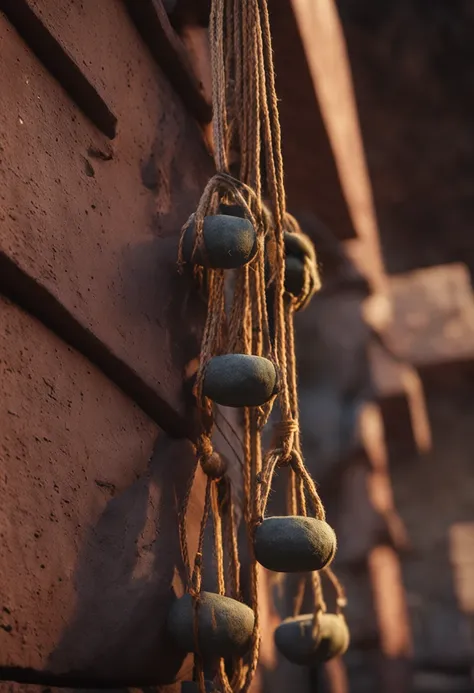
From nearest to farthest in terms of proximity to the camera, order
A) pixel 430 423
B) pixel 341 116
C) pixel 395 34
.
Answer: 1. pixel 341 116
2. pixel 395 34
3. pixel 430 423

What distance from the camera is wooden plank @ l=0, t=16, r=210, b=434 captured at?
0.57 meters

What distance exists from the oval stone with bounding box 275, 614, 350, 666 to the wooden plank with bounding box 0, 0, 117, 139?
52 centimetres

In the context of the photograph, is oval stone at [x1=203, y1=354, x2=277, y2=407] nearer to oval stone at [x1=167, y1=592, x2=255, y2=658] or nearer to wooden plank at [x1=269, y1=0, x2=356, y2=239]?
oval stone at [x1=167, y1=592, x2=255, y2=658]

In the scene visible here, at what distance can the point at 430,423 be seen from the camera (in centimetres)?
376

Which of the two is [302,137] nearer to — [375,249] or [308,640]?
[308,640]

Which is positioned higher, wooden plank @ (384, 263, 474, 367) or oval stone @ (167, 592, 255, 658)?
wooden plank @ (384, 263, 474, 367)

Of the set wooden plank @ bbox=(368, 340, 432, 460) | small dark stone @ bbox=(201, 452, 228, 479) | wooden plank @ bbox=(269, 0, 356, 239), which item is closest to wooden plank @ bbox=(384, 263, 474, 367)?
wooden plank @ bbox=(368, 340, 432, 460)

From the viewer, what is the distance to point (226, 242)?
0.65 m

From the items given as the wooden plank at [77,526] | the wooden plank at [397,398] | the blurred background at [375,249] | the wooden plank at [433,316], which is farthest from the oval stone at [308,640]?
the wooden plank at [433,316]

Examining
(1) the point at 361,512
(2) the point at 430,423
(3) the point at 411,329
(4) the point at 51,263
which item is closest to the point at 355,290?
(1) the point at 361,512

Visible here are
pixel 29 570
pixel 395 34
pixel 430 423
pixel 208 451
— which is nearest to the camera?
pixel 29 570

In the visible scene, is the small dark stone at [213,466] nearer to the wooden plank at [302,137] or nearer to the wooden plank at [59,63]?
the wooden plank at [59,63]

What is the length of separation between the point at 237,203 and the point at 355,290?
6.10 ft

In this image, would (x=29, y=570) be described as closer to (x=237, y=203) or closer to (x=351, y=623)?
(x=237, y=203)
